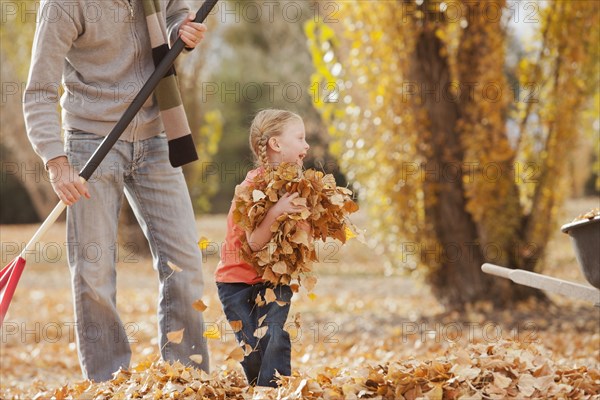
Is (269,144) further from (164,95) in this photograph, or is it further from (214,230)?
(214,230)

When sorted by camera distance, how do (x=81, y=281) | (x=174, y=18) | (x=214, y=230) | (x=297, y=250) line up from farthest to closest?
1. (x=214, y=230)
2. (x=174, y=18)
3. (x=81, y=281)
4. (x=297, y=250)

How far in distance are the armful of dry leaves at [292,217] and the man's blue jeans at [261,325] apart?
0.13m

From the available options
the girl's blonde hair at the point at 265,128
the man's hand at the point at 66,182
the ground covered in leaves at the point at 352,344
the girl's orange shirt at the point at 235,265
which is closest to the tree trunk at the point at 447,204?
the ground covered in leaves at the point at 352,344

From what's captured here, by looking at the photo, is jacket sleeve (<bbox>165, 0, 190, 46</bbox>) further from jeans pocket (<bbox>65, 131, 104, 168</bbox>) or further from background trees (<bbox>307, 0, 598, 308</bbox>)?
background trees (<bbox>307, 0, 598, 308</bbox>)

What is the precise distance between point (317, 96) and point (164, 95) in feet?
13.0

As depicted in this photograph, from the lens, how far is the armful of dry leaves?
9.71ft

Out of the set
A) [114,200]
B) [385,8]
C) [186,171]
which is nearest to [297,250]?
[114,200]

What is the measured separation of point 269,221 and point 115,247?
884 millimetres

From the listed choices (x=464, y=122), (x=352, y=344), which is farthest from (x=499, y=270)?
(x=464, y=122)

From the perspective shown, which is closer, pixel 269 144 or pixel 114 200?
pixel 269 144

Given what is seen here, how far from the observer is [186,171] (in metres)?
13.1

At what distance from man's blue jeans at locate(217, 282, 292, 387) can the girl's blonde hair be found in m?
0.50

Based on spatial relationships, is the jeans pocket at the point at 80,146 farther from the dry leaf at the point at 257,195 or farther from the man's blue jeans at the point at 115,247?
the dry leaf at the point at 257,195

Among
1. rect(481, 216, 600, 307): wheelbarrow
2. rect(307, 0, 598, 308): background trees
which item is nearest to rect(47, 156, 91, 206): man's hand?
rect(481, 216, 600, 307): wheelbarrow
